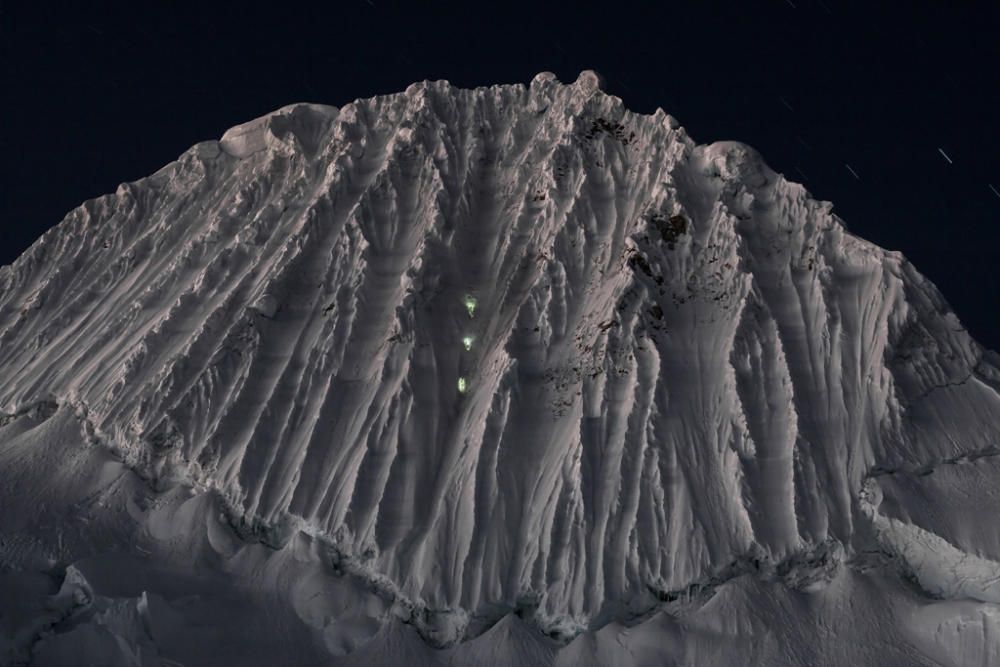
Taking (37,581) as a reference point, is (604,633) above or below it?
above

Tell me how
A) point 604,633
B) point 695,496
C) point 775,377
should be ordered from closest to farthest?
point 604,633, point 695,496, point 775,377

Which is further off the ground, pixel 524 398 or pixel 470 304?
pixel 524 398

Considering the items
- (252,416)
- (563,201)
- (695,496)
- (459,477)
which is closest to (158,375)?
(252,416)

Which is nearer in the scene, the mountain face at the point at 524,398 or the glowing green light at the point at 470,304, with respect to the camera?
the mountain face at the point at 524,398

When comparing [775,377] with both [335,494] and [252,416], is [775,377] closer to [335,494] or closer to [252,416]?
[335,494]
